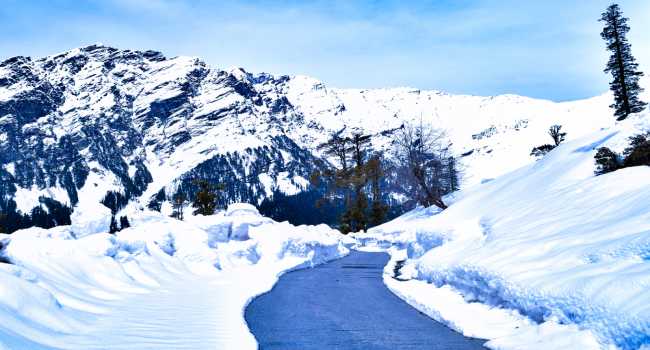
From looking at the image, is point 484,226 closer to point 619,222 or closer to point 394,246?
point 619,222

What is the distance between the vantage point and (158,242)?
2130cm

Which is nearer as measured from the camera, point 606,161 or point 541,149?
point 606,161

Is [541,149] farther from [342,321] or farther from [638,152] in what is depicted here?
[342,321]

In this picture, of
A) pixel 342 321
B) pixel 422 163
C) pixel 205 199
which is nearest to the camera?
pixel 342 321

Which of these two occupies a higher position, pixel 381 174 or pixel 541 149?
pixel 541 149

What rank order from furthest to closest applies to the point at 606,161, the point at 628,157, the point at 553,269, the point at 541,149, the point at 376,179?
1. the point at 541,149
2. the point at 376,179
3. the point at 606,161
4. the point at 628,157
5. the point at 553,269

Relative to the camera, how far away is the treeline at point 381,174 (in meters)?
38.0

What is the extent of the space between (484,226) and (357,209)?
31.9 m

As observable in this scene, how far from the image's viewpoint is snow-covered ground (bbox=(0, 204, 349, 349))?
866cm

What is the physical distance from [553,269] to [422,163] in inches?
1088

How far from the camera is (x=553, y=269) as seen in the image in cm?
1067

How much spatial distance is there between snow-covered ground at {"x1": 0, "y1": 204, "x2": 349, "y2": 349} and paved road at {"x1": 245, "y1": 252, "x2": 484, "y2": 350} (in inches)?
26.5

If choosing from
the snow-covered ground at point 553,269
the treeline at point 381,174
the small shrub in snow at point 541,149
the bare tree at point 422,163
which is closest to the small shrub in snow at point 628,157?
the snow-covered ground at point 553,269

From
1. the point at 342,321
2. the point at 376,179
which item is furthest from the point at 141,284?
the point at 376,179
